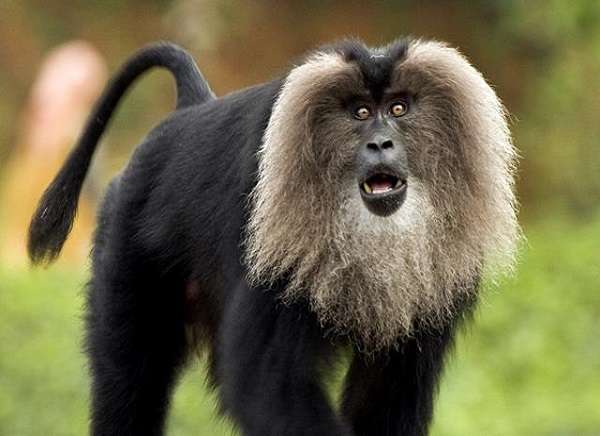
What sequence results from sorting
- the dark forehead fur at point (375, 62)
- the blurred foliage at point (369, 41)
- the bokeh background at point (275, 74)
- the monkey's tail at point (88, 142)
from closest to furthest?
the dark forehead fur at point (375, 62), the monkey's tail at point (88, 142), the bokeh background at point (275, 74), the blurred foliage at point (369, 41)

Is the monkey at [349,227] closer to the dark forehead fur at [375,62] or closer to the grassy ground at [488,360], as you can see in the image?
the dark forehead fur at [375,62]

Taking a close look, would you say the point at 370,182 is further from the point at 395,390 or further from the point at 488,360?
the point at 488,360

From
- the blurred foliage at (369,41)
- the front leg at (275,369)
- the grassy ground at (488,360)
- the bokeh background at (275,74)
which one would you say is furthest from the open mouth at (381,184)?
the blurred foliage at (369,41)

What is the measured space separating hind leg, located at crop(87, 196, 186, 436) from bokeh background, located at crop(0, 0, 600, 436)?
1.79m

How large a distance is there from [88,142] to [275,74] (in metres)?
1.41

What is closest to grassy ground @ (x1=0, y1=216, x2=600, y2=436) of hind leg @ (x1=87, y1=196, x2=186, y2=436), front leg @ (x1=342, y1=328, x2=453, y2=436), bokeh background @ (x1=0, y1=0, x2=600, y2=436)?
bokeh background @ (x1=0, y1=0, x2=600, y2=436)

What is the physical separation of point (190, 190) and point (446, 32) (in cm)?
1071

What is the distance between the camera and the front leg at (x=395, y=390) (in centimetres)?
515

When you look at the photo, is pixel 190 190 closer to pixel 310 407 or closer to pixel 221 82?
pixel 310 407

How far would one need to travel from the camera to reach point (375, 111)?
4.79 meters

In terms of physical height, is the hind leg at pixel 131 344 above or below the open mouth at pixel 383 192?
below

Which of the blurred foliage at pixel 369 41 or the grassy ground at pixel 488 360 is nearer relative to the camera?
the grassy ground at pixel 488 360

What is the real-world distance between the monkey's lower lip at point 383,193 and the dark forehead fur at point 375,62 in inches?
9.7

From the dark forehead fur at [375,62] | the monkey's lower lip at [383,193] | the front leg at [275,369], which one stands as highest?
the dark forehead fur at [375,62]
